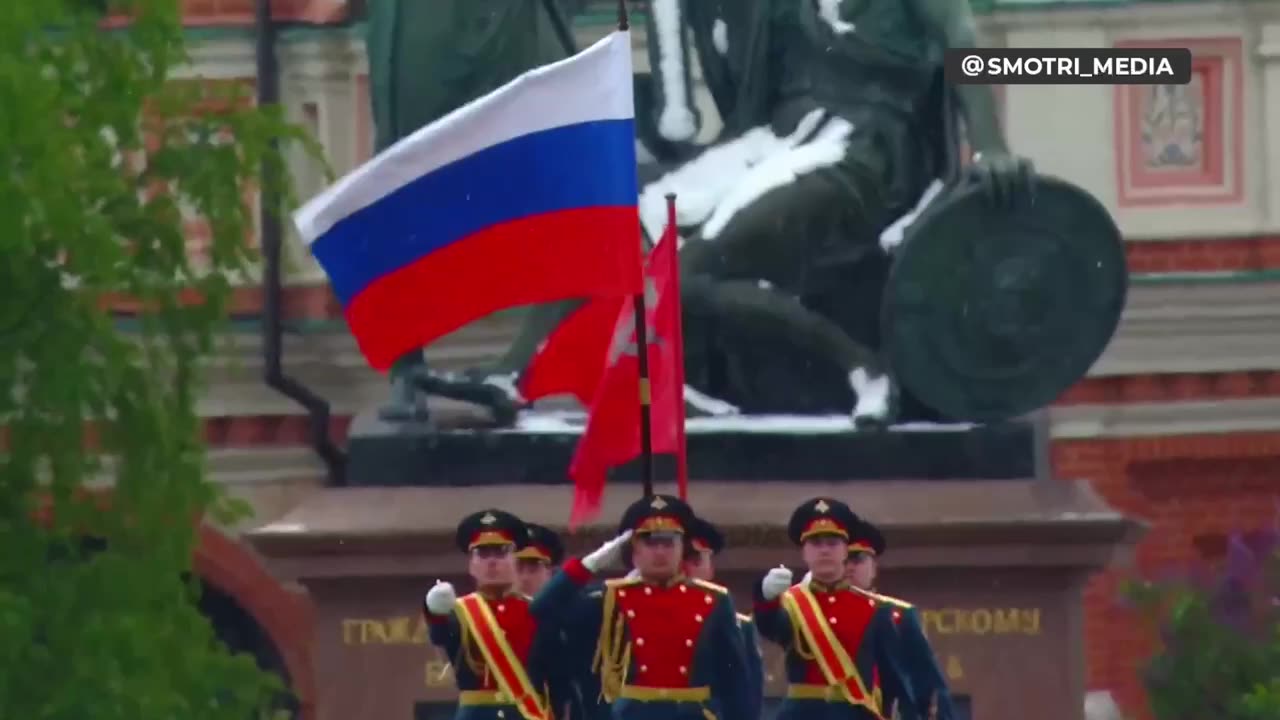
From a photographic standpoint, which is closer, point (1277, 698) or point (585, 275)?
point (585, 275)

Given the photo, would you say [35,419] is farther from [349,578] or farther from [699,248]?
[699,248]

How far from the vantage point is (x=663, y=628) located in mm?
7902

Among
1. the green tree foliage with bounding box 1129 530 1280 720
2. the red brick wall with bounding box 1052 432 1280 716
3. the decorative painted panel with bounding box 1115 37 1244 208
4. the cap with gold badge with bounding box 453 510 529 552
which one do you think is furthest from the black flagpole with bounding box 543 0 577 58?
the decorative painted panel with bounding box 1115 37 1244 208

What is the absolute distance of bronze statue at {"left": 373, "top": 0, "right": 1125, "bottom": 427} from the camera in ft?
31.8

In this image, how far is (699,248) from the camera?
10.0 m

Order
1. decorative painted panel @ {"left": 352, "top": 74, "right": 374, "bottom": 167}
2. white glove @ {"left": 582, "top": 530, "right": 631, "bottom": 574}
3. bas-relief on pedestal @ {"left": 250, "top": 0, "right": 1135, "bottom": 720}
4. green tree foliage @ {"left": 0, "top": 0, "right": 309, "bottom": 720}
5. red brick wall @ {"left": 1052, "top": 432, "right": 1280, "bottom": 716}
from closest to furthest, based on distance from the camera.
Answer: white glove @ {"left": 582, "top": 530, "right": 631, "bottom": 574} < green tree foliage @ {"left": 0, "top": 0, "right": 309, "bottom": 720} < bas-relief on pedestal @ {"left": 250, "top": 0, "right": 1135, "bottom": 720} < red brick wall @ {"left": 1052, "top": 432, "right": 1280, "bottom": 716} < decorative painted panel @ {"left": 352, "top": 74, "right": 374, "bottom": 167}

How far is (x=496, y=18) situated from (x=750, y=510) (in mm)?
1657

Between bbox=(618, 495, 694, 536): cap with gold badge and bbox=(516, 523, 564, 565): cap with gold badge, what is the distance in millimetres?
478

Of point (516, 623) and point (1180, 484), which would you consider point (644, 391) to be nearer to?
point (516, 623)

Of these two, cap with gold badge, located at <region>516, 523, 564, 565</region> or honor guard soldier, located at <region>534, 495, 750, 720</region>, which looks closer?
honor guard soldier, located at <region>534, 495, 750, 720</region>

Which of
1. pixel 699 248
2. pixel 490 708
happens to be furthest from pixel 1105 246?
pixel 490 708

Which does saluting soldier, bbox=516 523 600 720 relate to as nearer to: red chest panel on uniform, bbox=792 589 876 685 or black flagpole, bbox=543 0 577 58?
red chest panel on uniform, bbox=792 589 876 685

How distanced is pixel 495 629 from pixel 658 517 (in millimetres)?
565

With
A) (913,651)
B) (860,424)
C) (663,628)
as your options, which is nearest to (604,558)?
(663,628)
